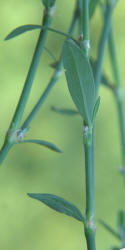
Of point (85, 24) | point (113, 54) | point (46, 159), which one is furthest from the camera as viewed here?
point (46, 159)

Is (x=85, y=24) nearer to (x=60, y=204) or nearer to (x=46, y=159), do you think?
(x=60, y=204)

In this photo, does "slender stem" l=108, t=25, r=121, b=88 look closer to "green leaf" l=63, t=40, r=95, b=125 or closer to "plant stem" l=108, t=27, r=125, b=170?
"plant stem" l=108, t=27, r=125, b=170

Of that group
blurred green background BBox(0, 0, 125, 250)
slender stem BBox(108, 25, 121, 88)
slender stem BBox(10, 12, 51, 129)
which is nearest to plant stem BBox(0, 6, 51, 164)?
slender stem BBox(10, 12, 51, 129)

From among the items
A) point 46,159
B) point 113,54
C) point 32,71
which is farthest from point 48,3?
point 46,159

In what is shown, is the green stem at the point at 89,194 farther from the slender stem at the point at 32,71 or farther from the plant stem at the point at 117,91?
the plant stem at the point at 117,91

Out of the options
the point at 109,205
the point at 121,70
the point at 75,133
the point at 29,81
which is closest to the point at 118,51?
the point at 121,70
